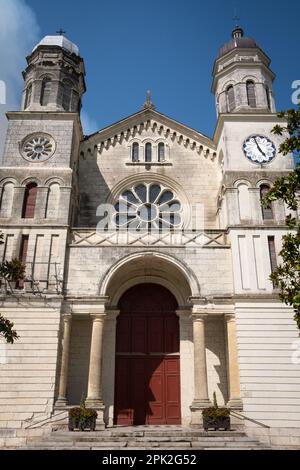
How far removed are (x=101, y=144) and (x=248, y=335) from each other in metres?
11.9

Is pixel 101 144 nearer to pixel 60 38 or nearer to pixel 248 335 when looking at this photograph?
pixel 60 38

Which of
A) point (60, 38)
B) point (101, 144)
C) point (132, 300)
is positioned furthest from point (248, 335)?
point (60, 38)

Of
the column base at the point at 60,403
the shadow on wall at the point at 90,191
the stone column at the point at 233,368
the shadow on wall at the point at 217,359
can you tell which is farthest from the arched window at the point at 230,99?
the column base at the point at 60,403

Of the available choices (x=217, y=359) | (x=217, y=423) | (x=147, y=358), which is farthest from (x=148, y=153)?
(x=217, y=423)

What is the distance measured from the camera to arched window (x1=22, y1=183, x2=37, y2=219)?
18.5 m

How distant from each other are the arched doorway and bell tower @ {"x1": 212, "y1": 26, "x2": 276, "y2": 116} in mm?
9886

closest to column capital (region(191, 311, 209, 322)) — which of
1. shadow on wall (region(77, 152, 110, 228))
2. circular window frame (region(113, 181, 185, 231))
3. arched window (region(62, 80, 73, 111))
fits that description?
circular window frame (region(113, 181, 185, 231))

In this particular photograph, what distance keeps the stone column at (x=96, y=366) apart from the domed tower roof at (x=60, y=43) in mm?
14274

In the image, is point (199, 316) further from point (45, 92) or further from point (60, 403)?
point (45, 92)

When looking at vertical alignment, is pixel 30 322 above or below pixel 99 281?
below

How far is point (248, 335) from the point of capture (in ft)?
52.7

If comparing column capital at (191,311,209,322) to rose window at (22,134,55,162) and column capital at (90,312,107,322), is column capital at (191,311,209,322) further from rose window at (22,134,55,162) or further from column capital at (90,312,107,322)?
rose window at (22,134,55,162)

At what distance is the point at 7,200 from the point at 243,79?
42.1ft
